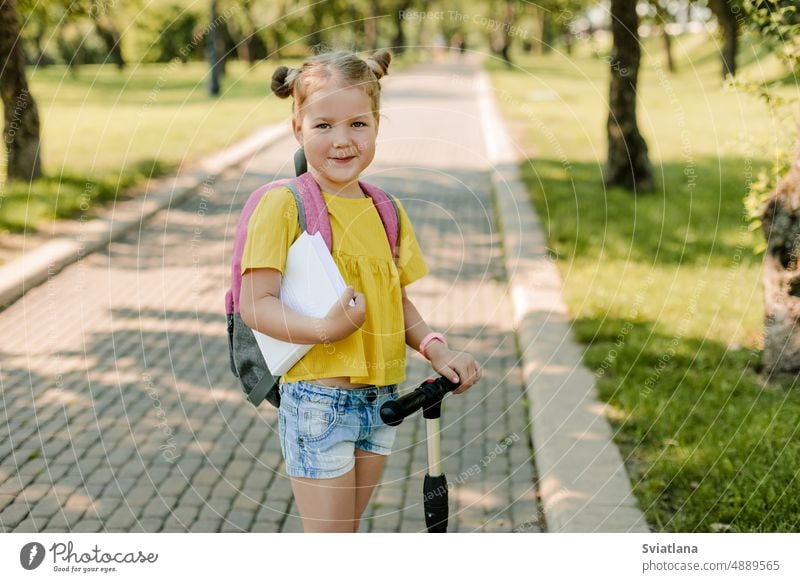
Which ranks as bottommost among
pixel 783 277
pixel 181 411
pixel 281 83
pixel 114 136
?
pixel 114 136

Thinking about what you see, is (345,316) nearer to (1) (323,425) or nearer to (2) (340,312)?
(2) (340,312)

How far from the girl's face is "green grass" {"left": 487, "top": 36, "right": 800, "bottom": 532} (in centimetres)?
223

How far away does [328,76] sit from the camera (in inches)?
99.4

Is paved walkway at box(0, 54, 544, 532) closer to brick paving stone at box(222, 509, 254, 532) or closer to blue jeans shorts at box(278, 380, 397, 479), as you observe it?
brick paving stone at box(222, 509, 254, 532)

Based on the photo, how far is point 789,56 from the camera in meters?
4.79

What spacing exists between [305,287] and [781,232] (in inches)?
130

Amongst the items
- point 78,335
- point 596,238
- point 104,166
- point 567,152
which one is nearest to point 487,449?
point 78,335

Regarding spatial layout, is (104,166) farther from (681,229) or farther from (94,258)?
(681,229)

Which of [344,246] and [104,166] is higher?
[344,246]

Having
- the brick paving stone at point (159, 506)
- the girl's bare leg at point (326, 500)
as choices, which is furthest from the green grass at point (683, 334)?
the brick paving stone at point (159, 506)

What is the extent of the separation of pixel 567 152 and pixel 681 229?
640cm

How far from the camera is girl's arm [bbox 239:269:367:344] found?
2465 millimetres

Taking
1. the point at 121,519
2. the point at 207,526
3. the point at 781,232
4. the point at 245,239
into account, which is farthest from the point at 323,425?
the point at 781,232

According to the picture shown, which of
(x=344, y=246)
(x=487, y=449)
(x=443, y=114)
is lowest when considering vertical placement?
(x=443, y=114)
